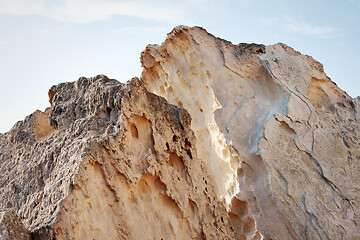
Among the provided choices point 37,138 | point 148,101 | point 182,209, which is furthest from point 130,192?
point 37,138

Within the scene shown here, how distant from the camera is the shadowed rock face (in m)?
4.15

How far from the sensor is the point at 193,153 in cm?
→ 491

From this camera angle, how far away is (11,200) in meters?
4.45

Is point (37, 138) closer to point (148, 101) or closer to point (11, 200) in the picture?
point (11, 200)

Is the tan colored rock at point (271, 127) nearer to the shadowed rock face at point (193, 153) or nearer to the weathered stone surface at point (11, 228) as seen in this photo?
the shadowed rock face at point (193, 153)

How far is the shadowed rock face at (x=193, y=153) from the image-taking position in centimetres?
415

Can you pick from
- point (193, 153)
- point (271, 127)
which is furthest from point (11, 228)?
point (271, 127)

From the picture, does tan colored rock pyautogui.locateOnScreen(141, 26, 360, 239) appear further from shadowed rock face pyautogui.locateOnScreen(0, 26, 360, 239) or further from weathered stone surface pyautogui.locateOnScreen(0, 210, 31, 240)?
weathered stone surface pyautogui.locateOnScreen(0, 210, 31, 240)

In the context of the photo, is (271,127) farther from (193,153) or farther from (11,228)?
(11,228)

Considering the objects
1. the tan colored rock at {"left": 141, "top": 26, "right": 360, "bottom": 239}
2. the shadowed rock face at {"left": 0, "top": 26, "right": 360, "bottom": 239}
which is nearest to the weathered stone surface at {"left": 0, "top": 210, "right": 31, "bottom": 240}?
the shadowed rock face at {"left": 0, "top": 26, "right": 360, "bottom": 239}

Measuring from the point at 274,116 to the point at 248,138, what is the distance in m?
0.47

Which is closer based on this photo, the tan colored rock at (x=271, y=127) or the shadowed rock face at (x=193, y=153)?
the shadowed rock face at (x=193, y=153)

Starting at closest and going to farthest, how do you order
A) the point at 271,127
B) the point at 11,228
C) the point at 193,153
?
the point at 11,228
the point at 193,153
the point at 271,127

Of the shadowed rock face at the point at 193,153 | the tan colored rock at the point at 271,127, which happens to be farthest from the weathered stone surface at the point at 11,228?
the tan colored rock at the point at 271,127
